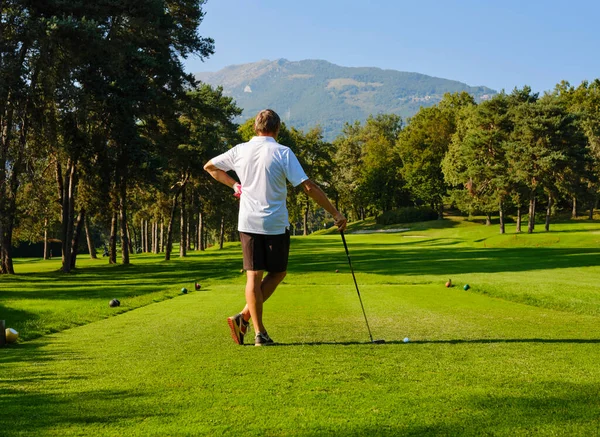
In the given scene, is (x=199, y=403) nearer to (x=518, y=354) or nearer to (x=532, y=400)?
(x=532, y=400)

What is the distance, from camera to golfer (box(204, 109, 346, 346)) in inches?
240

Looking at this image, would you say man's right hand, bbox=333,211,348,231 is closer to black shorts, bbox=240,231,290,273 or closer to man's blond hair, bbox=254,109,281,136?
black shorts, bbox=240,231,290,273

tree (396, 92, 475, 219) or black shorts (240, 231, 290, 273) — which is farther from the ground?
tree (396, 92, 475, 219)

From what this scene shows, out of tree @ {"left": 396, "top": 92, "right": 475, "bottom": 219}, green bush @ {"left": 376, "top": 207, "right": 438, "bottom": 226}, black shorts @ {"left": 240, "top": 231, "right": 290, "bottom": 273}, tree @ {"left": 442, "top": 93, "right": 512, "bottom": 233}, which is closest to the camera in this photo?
black shorts @ {"left": 240, "top": 231, "right": 290, "bottom": 273}

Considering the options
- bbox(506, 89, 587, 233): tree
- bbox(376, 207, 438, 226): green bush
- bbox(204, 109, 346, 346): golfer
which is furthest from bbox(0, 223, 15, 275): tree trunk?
bbox(376, 207, 438, 226): green bush

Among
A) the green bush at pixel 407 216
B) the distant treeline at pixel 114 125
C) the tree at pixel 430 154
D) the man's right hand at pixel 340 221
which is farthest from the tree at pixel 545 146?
the man's right hand at pixel 340 221

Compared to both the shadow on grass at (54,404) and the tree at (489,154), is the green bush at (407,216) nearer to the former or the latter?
the tree at (489,154)

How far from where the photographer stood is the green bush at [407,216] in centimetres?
8338

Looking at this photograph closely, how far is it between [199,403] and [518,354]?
125 inches

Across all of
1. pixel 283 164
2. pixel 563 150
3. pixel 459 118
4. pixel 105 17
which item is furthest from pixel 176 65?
pixel 459 118

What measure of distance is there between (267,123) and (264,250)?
4.60 feet

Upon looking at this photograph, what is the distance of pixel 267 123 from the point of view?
6.28 meters

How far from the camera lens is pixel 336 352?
5.50m

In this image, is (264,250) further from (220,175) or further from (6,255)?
(6,255)
